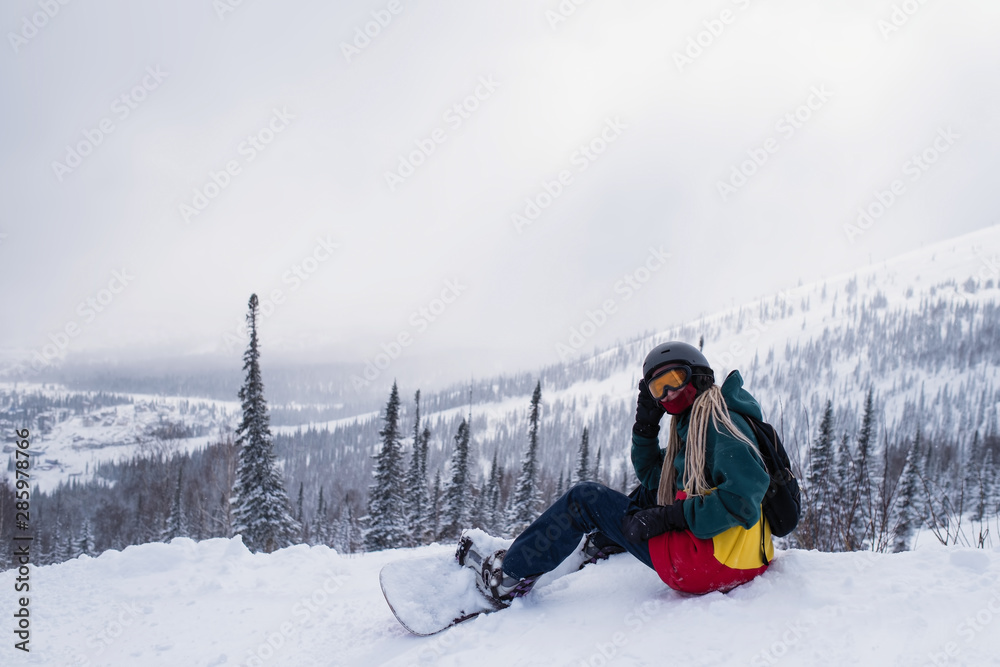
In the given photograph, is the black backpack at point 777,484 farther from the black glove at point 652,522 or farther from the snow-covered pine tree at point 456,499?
the snow-covered pine tree at point 456,499

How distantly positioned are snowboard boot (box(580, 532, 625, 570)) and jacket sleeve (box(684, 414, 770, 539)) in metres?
1.30

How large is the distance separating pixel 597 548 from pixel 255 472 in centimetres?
1924

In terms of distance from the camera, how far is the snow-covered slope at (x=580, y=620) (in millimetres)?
2549

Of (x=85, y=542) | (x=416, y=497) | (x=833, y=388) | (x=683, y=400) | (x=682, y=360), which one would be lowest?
(x=85, y=542)

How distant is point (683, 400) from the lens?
3.35m

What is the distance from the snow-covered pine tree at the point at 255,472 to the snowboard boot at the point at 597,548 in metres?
18.5

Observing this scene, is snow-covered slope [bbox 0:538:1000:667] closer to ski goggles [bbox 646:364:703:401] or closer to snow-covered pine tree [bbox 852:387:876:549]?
snow-covered pine tree [bbox 852:387:876:549]

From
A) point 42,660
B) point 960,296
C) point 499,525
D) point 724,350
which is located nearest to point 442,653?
point 42,660

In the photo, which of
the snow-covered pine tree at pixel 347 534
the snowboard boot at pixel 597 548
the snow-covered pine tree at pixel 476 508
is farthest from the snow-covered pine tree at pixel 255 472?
the snow-covered pine tree at pixel 347 534

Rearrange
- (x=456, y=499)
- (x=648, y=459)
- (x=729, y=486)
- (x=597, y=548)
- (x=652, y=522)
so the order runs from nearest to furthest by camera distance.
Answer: (x=729, y=486) < (x=652, y=522) < (x=648, y=459) < (x=597, y=548) < (x=456, y=499)

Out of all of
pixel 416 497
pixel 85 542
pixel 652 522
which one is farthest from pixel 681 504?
pixel 85 542

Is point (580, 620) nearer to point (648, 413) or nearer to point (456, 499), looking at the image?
point (648, 413)

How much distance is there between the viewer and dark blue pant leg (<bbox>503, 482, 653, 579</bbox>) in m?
3.43

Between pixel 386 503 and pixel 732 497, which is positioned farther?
pixel 386 503
